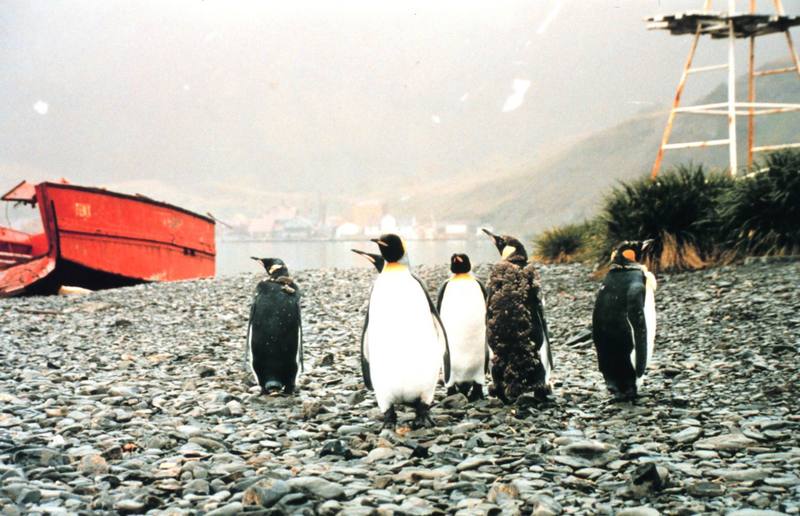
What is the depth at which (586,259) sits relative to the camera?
32.7 ft

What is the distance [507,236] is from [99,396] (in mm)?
2457

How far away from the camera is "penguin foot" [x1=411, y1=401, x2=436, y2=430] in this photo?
10.6ft

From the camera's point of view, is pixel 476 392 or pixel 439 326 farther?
pixel 476 392

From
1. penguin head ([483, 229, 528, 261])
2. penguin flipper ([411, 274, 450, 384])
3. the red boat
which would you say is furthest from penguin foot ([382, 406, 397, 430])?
the red boat

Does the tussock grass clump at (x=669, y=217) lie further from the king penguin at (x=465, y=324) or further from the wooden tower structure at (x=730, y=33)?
the king penguin at (x=465, y=324)

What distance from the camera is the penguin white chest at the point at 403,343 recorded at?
325 cm

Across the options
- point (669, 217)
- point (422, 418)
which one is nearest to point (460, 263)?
point (422, 418)

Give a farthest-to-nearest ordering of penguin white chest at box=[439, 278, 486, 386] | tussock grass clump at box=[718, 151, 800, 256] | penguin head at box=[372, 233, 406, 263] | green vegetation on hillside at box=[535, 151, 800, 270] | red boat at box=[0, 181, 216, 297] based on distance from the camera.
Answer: red boat at box=[0, 181, 216, 297] < green vegetation on hillside at box=[535, 151, 800, 270] < tussock grass clump at box=[718, 151, 800, 256] < penguin white chest at box=[439, 278, 486, 386] < penguin head at box=[372, 233, 406, 263]

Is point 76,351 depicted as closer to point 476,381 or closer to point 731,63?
point 476,381

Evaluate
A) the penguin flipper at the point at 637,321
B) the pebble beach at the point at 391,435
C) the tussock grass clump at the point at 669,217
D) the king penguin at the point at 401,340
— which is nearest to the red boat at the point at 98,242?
the pebble beach at the point at 391,435

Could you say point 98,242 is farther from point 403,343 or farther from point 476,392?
point 403,343

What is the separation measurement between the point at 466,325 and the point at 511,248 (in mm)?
479

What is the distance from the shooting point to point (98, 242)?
480 inches

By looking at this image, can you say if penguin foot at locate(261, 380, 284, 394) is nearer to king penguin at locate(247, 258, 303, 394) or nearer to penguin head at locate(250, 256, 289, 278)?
king penguin at locate(247, 258, 303, 394)
